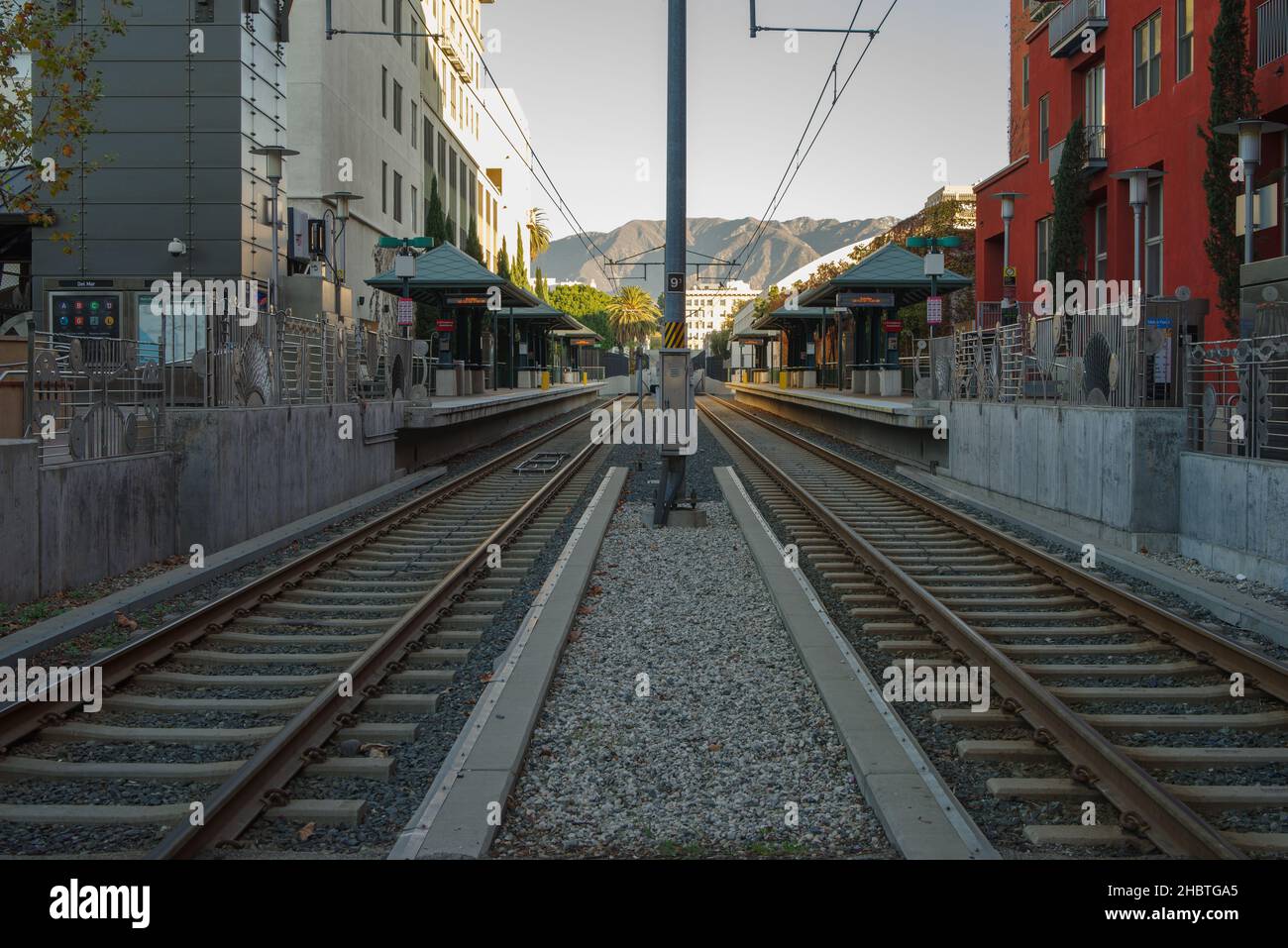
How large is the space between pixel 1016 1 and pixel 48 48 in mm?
48655

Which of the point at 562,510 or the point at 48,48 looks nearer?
the point at 48,48

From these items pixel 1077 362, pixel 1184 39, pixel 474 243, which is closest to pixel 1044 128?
pixel 1184 39

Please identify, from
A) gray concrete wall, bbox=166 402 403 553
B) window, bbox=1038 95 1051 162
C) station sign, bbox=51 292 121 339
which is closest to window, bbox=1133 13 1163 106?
window, bbox=1038 95 1051 162

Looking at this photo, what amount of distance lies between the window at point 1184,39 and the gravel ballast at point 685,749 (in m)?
22.2

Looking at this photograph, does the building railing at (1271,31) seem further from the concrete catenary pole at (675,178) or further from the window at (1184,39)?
the concrete catenary pole at (675,178)

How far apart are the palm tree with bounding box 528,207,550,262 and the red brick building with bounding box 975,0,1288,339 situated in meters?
72.0

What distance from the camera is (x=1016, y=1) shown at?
173 feet

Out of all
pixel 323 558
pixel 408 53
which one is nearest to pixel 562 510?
pixel 323 558

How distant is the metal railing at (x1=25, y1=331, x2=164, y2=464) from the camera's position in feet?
33.8

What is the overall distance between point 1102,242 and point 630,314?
128 m

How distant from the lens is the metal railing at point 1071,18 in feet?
104

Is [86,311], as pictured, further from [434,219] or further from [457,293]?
[434,219]

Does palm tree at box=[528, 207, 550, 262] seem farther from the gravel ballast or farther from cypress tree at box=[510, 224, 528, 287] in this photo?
the gravel ballast
